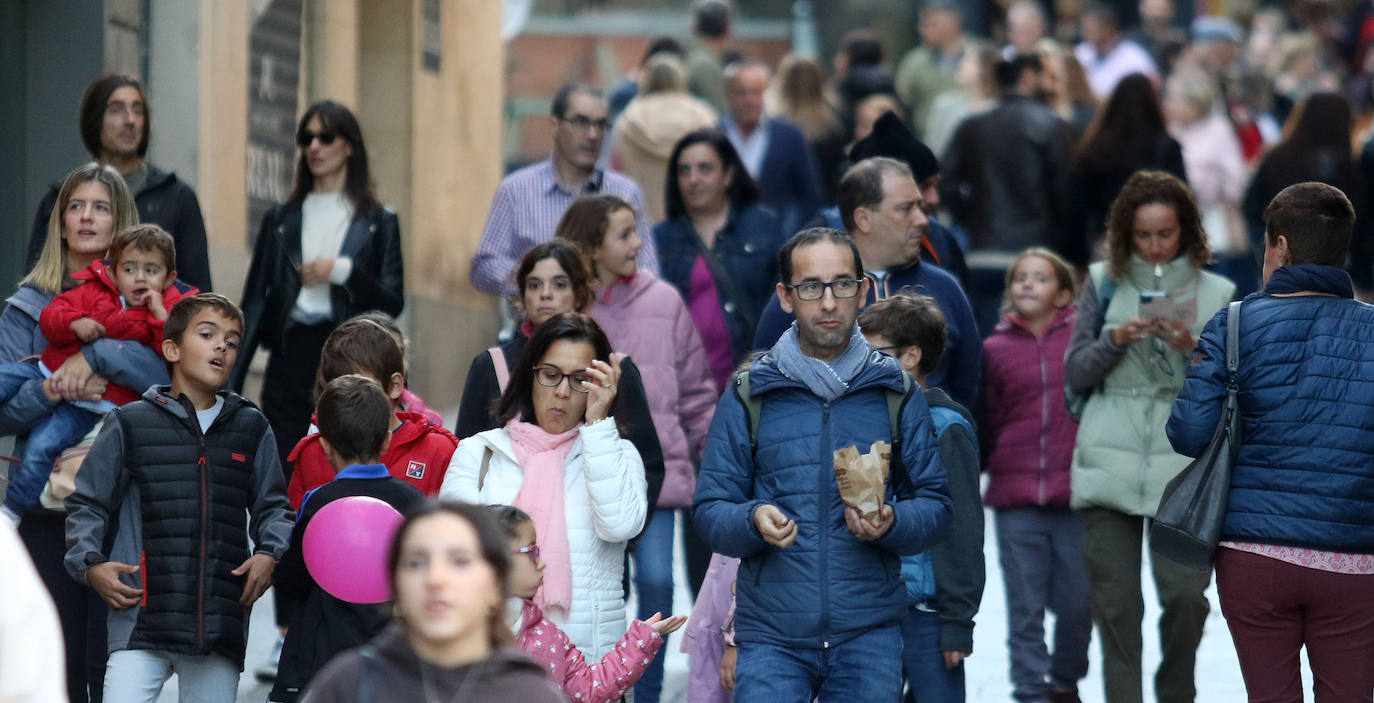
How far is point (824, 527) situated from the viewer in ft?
22.7

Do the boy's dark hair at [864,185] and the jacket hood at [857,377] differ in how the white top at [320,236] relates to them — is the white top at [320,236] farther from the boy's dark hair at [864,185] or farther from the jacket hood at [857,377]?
the jacket hood at [857,377]

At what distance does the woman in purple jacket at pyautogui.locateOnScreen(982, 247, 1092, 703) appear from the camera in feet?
30.8

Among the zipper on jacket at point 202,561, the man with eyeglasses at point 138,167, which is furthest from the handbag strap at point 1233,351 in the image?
the man with eyeglasses at point 138,167

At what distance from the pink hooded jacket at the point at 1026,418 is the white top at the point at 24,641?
5639mm

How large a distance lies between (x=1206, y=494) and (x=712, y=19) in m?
10.5

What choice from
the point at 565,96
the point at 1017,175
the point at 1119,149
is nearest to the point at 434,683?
the point at 565,96

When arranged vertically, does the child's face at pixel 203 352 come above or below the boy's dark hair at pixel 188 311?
below

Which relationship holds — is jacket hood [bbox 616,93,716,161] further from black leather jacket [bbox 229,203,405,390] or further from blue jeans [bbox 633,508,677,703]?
blue jeans [bbox 633,508,677,703]

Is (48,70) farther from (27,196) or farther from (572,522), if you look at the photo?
(572,522)

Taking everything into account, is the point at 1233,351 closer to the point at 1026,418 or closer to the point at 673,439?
the point at 1026,418

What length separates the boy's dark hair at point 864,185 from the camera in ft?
28.7

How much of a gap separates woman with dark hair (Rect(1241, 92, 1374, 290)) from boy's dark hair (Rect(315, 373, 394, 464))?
329 inches

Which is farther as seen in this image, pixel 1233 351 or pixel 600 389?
pixel 600 389

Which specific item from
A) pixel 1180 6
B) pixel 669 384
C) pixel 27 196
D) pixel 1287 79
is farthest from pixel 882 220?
pixel 1180 6
